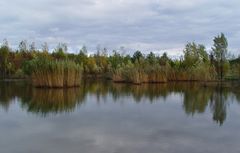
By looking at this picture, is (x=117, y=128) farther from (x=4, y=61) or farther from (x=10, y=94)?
(x=4, y=61)

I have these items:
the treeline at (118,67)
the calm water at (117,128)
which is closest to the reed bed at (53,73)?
the treeline at (118,67)

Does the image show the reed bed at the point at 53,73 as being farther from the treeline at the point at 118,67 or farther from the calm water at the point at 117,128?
the calm water at the point at 117,128

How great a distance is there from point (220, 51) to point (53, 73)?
51.9ft

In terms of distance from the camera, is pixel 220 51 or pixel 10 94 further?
pixel 220 51

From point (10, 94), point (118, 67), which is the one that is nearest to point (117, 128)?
point (10, 94)

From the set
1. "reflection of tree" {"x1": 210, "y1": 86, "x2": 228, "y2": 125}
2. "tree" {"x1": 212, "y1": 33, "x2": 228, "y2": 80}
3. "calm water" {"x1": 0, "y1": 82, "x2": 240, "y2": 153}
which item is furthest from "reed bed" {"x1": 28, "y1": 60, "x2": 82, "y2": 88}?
"tree" {"x1": 212, "y1": 33, "x2": 228, "y2": 80}

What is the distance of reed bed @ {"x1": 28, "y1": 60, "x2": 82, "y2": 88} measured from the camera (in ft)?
53.3

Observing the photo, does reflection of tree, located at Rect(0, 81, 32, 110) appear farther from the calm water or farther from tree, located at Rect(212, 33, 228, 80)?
tree, located at Rect(212, 33, 228, 80)

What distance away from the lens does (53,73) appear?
16250mm

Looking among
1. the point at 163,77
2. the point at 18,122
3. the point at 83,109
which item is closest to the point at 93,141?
the point at 18,122

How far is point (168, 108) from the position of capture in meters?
10.2

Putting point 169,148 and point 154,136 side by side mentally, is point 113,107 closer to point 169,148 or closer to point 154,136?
point 154,136

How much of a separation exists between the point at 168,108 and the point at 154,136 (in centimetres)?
414

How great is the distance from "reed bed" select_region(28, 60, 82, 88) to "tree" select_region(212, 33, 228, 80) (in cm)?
1410
